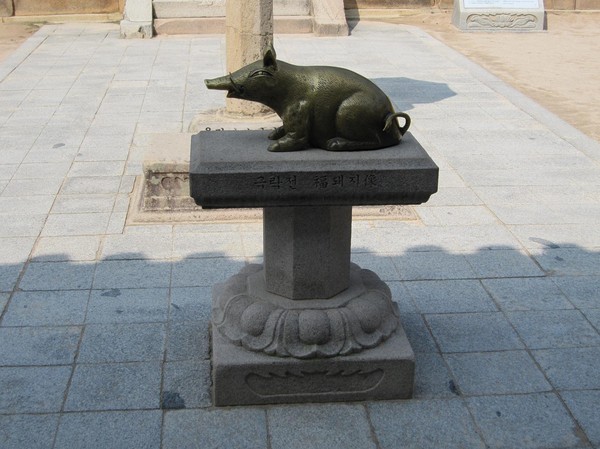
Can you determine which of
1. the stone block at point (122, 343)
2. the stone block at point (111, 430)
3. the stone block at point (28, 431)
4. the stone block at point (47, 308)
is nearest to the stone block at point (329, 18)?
the stone block at point (47, 308)

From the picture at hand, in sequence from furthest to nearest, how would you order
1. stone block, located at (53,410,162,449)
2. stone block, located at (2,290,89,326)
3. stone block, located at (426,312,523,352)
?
stone block, located at (2,290,89,326) < stone block, located at (426,312,523,352) < stone block, located at (53,410,162,449)

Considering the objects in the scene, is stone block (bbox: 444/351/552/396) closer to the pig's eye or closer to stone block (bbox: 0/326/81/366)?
the pig's eye

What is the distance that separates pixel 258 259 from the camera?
630 centimetres

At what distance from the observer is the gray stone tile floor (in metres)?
4.33

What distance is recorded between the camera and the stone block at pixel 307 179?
4.04 metres

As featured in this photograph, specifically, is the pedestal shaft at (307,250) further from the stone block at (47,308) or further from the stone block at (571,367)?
the stone block at (47,308)

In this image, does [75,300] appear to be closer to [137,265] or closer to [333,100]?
[137,265]

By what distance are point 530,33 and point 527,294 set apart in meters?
12.3

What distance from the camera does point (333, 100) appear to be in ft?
14.2

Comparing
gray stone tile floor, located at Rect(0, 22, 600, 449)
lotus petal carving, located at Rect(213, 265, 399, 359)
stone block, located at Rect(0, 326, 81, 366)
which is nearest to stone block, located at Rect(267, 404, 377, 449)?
gray stone tile floor, located at Rect(0, 22, 600, 449)

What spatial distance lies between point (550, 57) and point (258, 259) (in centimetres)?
1015

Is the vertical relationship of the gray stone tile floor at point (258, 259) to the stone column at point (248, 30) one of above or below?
below

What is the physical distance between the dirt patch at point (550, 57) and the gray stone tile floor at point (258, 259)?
91 centimetres

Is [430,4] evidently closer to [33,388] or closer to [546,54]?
[546,54]
